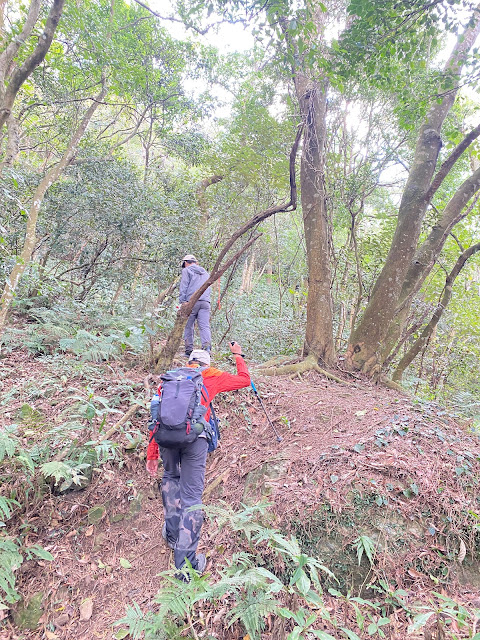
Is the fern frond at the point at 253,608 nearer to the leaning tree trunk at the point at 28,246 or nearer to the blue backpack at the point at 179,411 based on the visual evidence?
the blue backpack at the point at 179,411

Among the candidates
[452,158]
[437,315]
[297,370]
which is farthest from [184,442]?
[437,315]

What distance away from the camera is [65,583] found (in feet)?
11.7

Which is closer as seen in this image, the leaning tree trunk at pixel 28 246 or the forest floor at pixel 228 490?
the forest floor at pixel 228 490

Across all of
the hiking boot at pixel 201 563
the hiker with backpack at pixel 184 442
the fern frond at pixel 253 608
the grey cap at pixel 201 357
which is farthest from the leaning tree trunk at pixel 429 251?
the fern frond at pixel 253 608

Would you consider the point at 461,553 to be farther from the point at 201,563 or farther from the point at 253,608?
the point at 201,563

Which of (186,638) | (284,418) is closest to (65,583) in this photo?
(186,638)

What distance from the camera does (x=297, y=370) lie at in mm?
7012

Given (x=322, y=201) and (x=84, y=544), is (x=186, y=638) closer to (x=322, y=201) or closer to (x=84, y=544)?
(x=84, y=544)

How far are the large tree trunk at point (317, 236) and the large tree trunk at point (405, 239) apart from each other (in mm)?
867

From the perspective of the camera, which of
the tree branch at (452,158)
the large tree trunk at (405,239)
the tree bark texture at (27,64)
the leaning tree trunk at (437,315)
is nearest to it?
the tree bark texture at (27,64)

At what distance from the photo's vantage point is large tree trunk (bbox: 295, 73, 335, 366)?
7.43 metres

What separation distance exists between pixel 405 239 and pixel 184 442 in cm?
610

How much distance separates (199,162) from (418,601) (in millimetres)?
12261

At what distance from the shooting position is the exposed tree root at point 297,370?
22.8 feet
